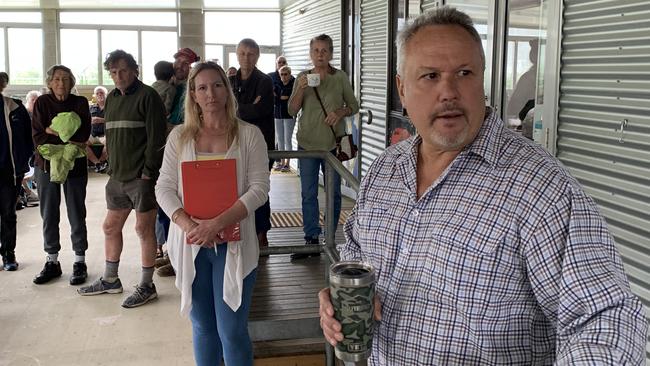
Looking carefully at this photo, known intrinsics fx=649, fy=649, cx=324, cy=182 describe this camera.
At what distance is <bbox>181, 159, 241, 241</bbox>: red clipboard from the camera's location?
9.41 ft

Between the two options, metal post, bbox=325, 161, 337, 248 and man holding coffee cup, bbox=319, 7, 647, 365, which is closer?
man holding coffee cup, bbox=319, 7, 647, 365

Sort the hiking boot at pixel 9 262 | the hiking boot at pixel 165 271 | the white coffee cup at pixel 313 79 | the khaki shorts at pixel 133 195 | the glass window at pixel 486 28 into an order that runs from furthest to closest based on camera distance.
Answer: the hiking boot at pixel 9 262
the hiking boot at pixel 165 271
the white coffee cup at pixel 313 79
the khaki shorts at pixel 133 195
the glass window at pixel 486 28

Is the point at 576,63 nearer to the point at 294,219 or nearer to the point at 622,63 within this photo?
the point at 622,63

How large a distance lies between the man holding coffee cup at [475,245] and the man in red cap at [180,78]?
3.93m

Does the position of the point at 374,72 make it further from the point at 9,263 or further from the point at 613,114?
the point at 613,114

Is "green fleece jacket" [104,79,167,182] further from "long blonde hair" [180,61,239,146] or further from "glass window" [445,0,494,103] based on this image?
"glass window" [445,0,494,103]

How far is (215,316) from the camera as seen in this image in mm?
2986

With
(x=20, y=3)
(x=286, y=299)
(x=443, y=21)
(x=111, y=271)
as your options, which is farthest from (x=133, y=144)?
(x=20, y=3)

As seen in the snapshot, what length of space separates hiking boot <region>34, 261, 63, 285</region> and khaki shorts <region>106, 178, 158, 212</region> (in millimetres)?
1037

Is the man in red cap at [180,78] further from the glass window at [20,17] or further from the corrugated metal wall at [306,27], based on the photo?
the glass window at [20,17]

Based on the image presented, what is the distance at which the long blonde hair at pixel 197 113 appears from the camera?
297cm

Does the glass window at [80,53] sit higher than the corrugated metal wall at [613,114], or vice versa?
the glass window at [80,53]

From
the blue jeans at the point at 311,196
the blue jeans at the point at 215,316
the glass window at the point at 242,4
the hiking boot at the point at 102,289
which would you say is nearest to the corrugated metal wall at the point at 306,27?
the glass window at the point at 242,4

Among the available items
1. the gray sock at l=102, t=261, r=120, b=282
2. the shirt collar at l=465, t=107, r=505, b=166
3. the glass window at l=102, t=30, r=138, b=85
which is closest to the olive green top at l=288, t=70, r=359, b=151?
the gray sock at l=102, t=261, r=120, b=282
